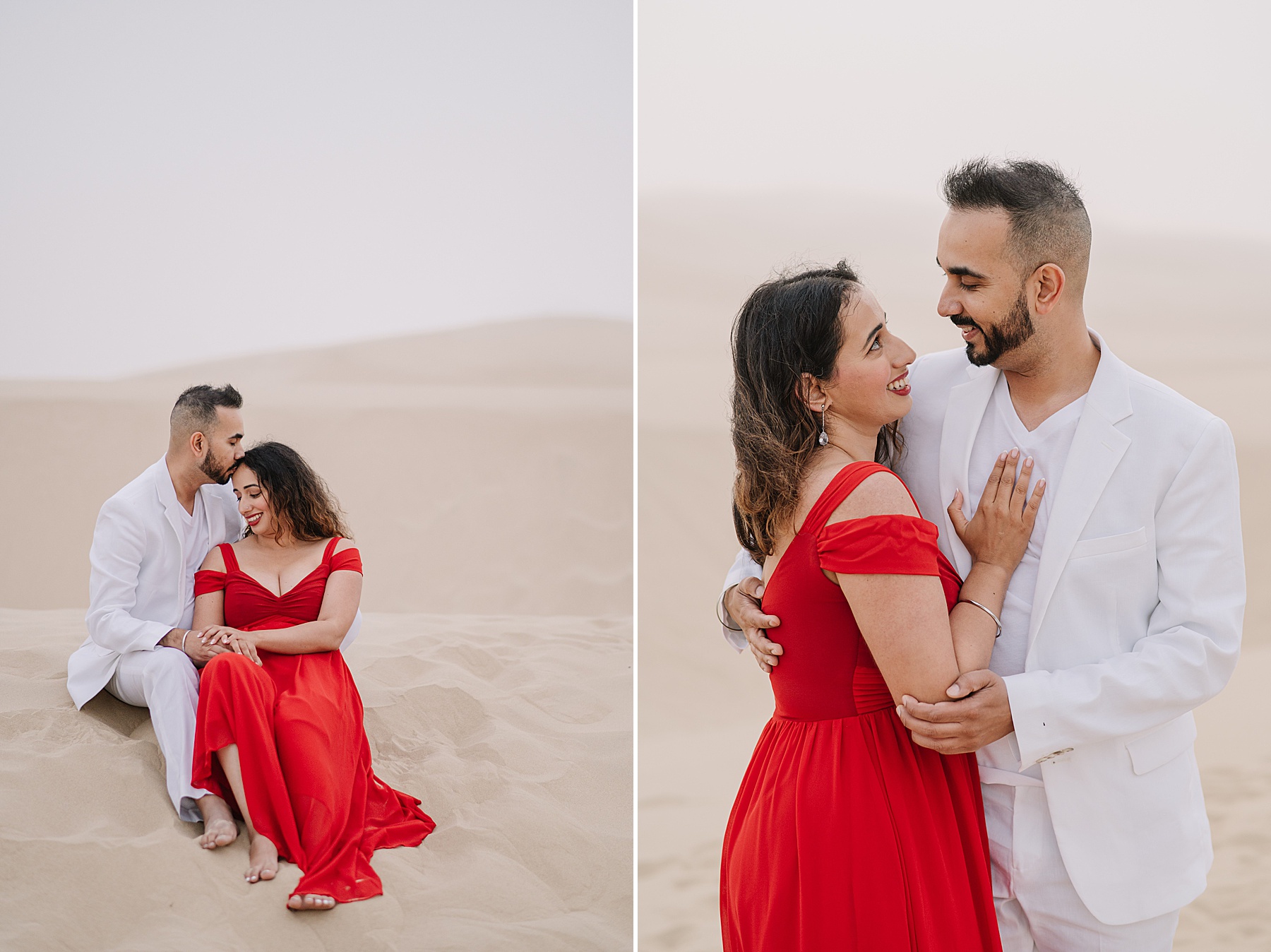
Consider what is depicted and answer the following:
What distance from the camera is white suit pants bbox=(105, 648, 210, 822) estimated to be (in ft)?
11.2

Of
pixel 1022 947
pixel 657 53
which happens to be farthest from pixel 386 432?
pixel 657 53

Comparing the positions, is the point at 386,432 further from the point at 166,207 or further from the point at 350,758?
the point at 350,758

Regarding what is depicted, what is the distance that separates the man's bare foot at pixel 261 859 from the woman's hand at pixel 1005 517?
245 centimetres

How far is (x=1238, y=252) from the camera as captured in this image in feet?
34.4

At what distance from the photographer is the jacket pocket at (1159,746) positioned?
2.12 m

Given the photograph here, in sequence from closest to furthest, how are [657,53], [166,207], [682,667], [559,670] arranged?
1. [166,207]
2. [559,670]
3. [682,667]
4. [657,53]

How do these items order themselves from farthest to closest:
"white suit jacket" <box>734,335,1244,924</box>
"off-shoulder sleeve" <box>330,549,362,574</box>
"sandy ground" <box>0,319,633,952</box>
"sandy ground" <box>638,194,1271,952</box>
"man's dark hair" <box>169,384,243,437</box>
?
1. "sandy ground" <box>638,194,1271,952</box>
2. "off-shoulder sleeve" <box>330,549,362,574</box>
3. "man's dark hair" <box>169,384,243,437</box>
4. "sandy ground" <box>0,319,633,952</box>
5. "white suit jacket" <box>734,335,1244,924</box>

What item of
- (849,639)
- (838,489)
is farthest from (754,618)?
(838,489)

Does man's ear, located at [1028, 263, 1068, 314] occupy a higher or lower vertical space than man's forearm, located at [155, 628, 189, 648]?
higher

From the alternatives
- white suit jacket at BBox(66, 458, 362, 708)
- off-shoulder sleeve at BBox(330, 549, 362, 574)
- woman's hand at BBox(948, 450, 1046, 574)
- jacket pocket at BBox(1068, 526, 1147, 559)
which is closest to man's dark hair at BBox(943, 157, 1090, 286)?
woman's hand at BBox(948, 450, 1046, 574)

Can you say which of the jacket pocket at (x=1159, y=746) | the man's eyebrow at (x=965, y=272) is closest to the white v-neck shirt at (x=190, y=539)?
the man's eyebrow at (x=965, y=272)

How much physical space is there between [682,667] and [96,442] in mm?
5356

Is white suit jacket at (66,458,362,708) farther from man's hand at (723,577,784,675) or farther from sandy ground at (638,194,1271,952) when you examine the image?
sandy ground at (638,194,1271,952)

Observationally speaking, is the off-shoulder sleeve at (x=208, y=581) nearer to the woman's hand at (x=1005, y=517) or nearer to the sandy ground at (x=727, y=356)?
the woman's hand at (x=1005, y=517)
